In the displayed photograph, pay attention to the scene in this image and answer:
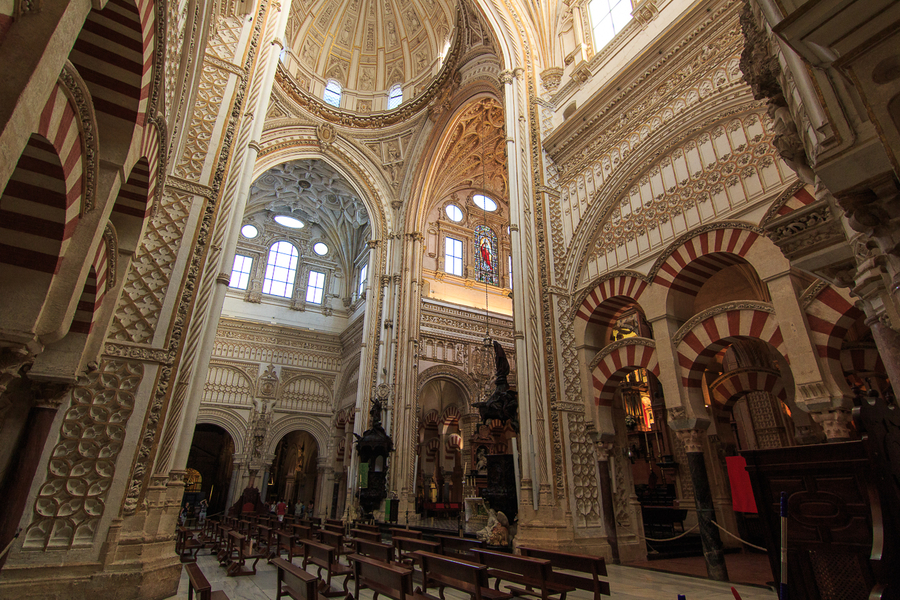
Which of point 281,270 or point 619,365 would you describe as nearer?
point 619,365

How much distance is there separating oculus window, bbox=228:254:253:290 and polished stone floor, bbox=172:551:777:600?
1506 centimetres

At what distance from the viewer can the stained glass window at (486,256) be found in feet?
64.0

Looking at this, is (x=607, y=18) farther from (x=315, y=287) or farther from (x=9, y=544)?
(x=315, y=287)

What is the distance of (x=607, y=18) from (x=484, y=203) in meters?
10.8

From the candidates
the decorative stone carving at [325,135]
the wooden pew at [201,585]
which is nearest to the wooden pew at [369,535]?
the wooden pew at [201,585]

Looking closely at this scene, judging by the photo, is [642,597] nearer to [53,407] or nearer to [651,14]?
[53,407]

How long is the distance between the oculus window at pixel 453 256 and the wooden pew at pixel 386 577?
15248mm

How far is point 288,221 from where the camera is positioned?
69.4ft

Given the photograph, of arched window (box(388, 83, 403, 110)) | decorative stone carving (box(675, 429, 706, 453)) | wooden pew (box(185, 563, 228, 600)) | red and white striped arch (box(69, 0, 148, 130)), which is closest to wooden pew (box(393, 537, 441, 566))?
wooden pew (box(185, 563, 228, 600))

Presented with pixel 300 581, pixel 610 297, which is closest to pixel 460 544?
pixel 300 581

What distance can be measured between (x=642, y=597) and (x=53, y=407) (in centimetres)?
595

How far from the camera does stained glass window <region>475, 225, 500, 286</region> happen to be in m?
19.5

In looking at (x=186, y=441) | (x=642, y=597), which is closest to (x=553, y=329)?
(x=642, y=597)

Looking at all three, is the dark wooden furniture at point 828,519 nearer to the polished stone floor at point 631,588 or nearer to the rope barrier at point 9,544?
the polished stone floor at point 631,588
